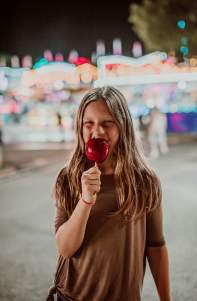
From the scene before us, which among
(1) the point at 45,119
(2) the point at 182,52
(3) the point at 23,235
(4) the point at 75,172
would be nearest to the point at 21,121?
(1) the point at 45,119

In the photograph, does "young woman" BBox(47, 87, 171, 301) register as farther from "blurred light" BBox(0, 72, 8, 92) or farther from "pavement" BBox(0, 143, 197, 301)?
"blurred light" BBox(0, 72, 8, 92)

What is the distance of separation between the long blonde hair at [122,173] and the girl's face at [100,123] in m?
→ 0.02

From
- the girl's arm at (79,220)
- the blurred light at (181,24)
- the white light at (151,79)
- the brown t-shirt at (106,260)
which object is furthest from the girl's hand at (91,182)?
the blurred light at (181,24)

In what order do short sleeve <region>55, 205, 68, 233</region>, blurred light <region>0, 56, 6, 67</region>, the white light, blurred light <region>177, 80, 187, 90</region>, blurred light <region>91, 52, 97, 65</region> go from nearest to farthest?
short sleeve <region>55, 205, 68, 233</region> < the white light < blurred light <region>177, 80, 187, 90</region> < blurred light <region>91, 52, 97, 65</region> < blurred light <region>0, 56, 6, 67</region>

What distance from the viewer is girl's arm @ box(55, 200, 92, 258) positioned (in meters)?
1.84

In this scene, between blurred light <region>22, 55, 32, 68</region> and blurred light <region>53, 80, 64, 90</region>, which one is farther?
blurred light <region>22, 55, 32, 68</region>

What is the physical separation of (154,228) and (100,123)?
0.55 metres

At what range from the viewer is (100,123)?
1.99 m

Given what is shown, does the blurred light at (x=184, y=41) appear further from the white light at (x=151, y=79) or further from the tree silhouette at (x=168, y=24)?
the white light at (x=151, y=79)

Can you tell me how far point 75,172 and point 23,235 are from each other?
4888 millimetres

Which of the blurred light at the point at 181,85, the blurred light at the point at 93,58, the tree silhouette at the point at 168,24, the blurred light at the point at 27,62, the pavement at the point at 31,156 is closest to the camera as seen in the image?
the pavement at the point at 31,156

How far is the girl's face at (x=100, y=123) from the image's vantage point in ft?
6.52

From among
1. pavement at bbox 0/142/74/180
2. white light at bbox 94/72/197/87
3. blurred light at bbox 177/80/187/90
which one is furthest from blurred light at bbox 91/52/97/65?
pavement at bbox 0/142/74/180

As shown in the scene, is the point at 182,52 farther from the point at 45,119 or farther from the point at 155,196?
the point at 155,196
